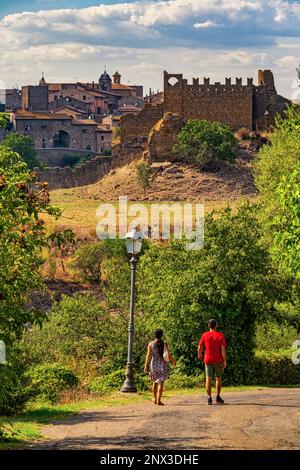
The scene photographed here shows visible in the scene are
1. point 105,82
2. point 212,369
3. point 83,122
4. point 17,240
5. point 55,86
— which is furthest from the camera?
point 105,82

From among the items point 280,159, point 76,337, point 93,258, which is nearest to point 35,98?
point 93,258

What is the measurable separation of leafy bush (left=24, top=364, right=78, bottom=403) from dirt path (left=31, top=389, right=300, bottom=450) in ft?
13.8

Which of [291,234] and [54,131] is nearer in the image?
[291,234]

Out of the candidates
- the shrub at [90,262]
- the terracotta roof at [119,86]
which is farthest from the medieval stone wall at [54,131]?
the shrub at [90,262]

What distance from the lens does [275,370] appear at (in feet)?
94.2

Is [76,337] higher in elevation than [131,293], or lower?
lower

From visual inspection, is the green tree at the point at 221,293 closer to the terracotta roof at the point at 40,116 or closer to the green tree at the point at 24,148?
the green tree at the point at 24,148

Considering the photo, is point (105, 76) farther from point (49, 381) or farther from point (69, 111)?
point (49, 381)

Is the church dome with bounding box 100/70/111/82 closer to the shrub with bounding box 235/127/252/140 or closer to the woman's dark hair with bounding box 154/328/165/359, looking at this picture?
the shrub with bounding box 235/127/252/140

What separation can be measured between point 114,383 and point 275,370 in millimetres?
5048

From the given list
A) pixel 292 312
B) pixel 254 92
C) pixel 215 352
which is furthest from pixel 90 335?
pixel 254 92

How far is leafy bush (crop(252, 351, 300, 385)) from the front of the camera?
92.9 feet

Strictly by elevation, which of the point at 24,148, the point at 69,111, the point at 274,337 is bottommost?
the point at 274,337

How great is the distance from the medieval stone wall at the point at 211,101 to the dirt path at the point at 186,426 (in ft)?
190
